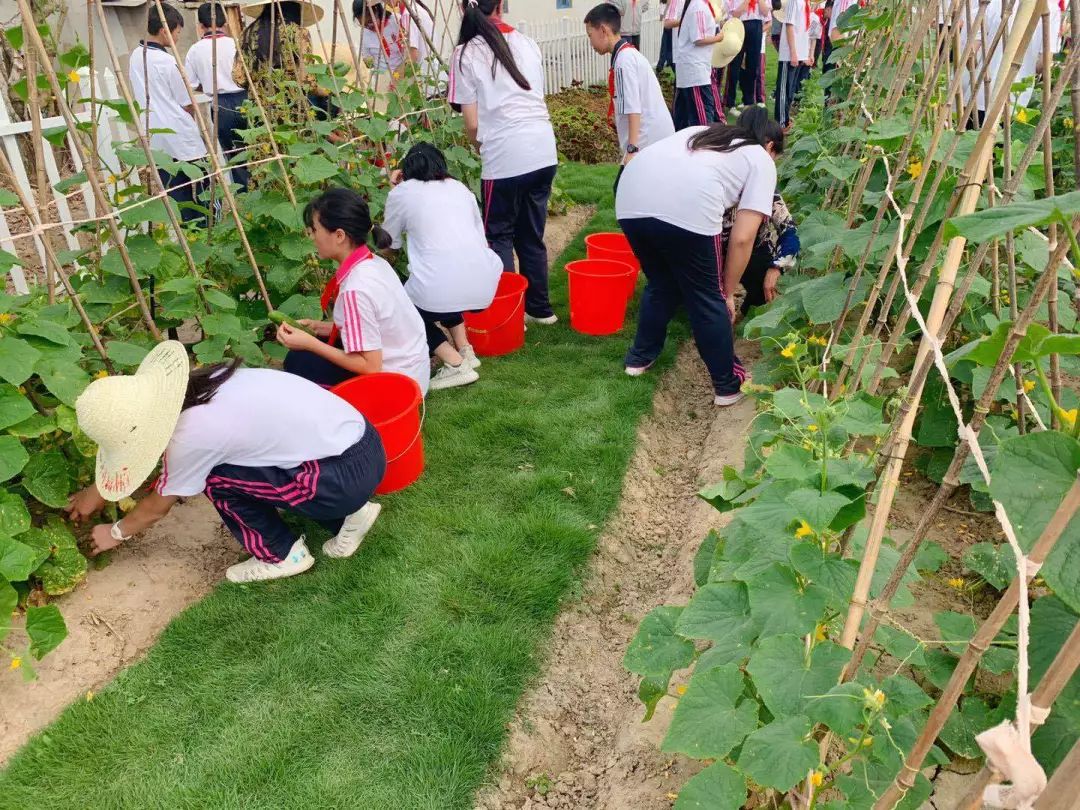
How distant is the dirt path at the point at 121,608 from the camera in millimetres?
2439

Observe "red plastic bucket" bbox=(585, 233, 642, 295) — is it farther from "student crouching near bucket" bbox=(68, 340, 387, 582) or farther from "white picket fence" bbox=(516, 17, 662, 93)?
"white picket fence" bbox=(516, 17, 662, 93)

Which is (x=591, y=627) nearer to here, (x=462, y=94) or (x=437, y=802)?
(x=437, y=802)

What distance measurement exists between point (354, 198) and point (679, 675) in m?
2.28

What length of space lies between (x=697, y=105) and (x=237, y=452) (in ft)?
19.6

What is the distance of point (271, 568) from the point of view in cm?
287

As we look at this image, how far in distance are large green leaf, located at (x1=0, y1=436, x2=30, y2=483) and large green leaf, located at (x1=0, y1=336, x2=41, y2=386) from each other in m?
0.18

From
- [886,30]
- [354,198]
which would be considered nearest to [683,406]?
[354,198]

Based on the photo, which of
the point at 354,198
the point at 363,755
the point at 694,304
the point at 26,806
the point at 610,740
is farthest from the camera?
the point at 694,304

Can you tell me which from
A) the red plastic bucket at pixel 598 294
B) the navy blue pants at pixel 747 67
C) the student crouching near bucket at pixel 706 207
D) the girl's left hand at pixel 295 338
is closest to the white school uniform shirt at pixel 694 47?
the navy blue pants at pixel 747 67

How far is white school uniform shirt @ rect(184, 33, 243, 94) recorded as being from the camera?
5816 millimetres

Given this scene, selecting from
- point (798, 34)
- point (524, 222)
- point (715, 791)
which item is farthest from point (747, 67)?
point (715, 791)

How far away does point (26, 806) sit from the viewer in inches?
83.7

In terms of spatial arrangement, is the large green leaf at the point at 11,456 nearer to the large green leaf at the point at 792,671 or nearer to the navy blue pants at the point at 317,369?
the navy blue pants at the point at 317,369

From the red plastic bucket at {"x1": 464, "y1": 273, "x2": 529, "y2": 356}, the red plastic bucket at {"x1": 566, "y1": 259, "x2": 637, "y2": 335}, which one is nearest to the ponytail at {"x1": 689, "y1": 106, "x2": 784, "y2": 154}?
the red plastic bucket at {"x1": 566, "y1": 259, "x2": 637, "y2": 335}
